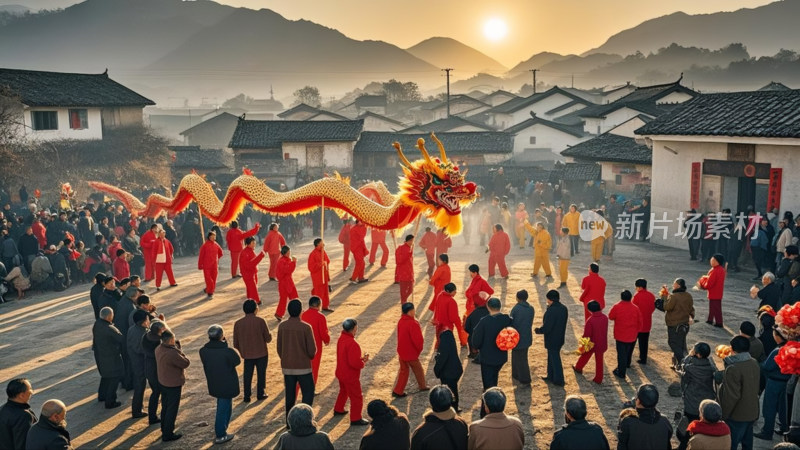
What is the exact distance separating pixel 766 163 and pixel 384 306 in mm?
11223

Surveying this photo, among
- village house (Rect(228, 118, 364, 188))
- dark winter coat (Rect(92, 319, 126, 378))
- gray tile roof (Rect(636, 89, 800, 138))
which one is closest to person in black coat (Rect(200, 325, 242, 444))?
dark winter coat (Rect(92, 319, 126, 378))

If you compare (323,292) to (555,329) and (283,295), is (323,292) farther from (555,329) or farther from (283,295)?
(555,329)

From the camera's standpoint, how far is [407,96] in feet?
322

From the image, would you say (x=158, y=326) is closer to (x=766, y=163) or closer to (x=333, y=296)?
(x=333, y=296)

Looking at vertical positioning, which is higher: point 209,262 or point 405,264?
point 405,264

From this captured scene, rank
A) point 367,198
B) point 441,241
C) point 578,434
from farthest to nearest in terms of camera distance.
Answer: point 441,241
point 367,198
point 578,434

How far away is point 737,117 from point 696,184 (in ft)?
7.61

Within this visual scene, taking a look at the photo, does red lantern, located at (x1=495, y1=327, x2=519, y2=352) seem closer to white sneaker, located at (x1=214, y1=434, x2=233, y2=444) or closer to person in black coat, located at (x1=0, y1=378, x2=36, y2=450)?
white sneaker, located at (x1=214, y1=434, x2=233, y2=444)

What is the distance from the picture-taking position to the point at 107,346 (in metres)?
9.94

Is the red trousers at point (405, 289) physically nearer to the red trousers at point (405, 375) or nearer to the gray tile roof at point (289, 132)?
the red trousers at point (405, 375)

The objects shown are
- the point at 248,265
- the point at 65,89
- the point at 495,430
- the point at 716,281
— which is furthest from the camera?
the point at 65,89

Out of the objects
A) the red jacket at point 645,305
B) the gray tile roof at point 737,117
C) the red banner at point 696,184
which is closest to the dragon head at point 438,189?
the red jacket at point 645,305

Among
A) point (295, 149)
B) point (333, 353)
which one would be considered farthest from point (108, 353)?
point (295, 149)

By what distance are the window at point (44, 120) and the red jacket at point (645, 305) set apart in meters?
31.5
